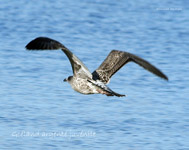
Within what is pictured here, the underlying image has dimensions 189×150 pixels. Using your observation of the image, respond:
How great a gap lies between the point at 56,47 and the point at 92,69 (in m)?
5.70

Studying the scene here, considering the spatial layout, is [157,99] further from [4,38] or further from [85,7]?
[85,7]

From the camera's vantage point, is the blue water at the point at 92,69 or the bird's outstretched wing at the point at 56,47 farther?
the blue water at the point at 92,69

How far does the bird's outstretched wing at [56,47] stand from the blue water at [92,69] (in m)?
1.27

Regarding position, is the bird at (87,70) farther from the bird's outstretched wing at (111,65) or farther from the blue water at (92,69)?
the blue water at (92,69)

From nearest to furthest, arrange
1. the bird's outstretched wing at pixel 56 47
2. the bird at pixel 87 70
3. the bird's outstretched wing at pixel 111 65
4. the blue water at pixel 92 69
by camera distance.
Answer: the bird's outstretched wing at pixel 56 47, the bird at pixel 87 70, the bird's outstretched wing at pixel 111 65, the blue water at pixel 92 69

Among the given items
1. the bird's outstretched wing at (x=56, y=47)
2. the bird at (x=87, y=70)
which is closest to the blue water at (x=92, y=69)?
the bird at (x=87, y=70)

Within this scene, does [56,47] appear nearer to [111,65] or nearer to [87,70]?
[87,70]

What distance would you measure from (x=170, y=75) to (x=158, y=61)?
1.42m

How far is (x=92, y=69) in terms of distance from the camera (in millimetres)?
14023

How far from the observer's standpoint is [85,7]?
2189 centimetres

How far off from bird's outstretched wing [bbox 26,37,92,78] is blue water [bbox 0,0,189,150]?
1.27 meters

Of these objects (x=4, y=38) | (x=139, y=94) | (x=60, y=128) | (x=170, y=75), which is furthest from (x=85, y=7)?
(x=60, y=128)

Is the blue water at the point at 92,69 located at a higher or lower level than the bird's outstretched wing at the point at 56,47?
lower

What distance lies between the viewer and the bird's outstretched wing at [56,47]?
8.39m
